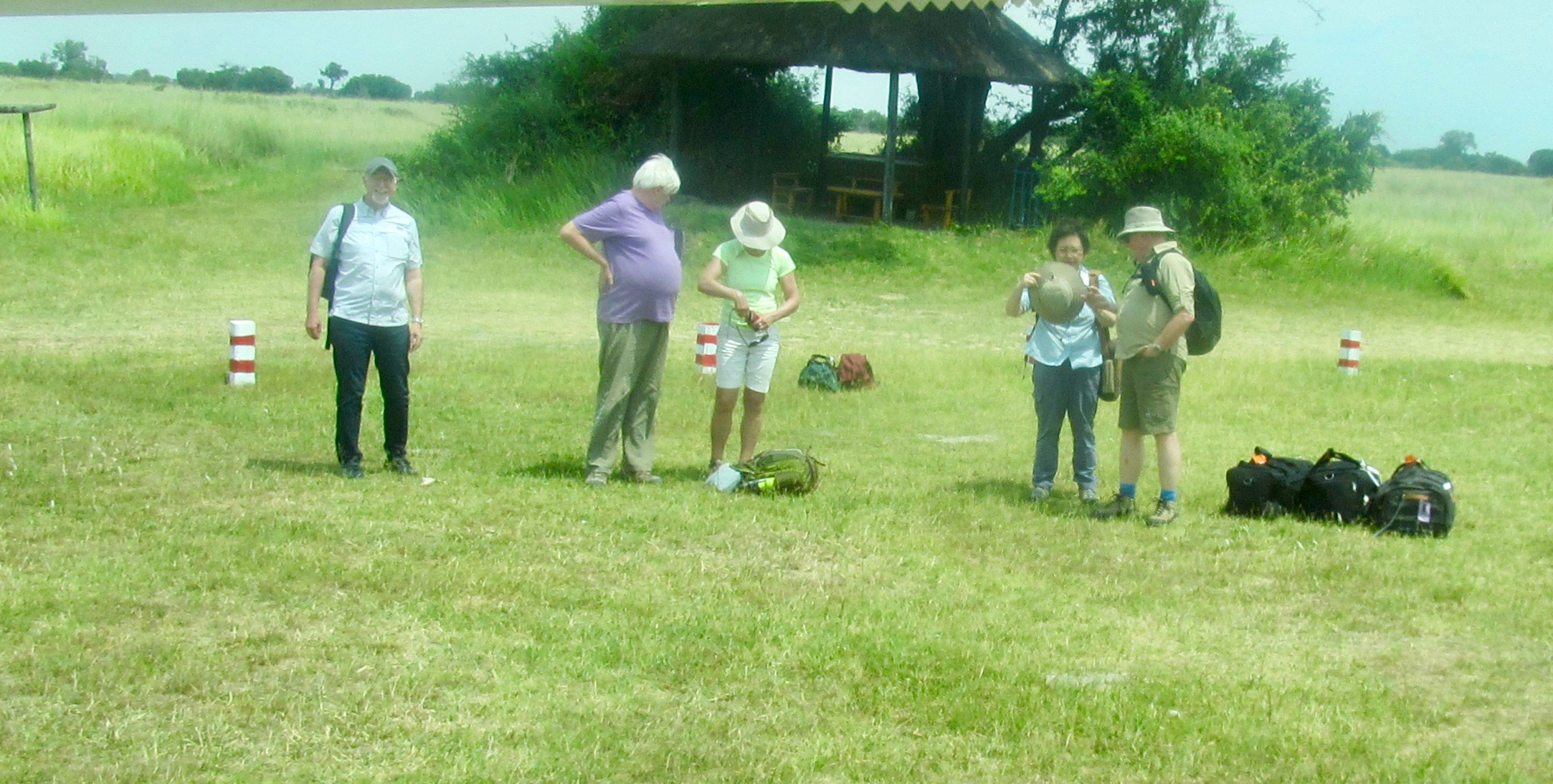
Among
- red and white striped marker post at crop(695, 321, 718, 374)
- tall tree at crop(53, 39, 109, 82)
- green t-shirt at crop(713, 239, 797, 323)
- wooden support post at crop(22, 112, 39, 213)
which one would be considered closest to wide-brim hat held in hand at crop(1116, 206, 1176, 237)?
green t-shirt at crop(713, 239, 797, 323)

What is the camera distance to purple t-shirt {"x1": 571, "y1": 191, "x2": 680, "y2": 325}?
9086 millimetres

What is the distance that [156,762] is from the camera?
4.84m

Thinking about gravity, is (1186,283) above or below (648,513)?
above

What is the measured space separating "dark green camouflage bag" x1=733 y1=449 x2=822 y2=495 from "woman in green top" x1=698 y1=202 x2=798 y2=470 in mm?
365

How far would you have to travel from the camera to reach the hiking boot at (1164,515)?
879cm

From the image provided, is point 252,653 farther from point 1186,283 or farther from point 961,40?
point 961,40

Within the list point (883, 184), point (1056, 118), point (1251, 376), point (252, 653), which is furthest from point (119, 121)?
point (252, 653)

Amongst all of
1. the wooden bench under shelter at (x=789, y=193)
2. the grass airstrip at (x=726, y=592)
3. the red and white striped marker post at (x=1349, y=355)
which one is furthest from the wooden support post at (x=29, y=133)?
the red and white striped marker post at (x=1349, y=355)

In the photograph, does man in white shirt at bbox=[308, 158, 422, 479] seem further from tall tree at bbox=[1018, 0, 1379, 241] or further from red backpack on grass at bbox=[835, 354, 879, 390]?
tall tree at bbox=[1018, 0, 1379, 241]

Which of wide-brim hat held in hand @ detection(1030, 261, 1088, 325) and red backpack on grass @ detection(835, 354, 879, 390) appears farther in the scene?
red backpack on grass @ detection(835, 354, 879, 390)

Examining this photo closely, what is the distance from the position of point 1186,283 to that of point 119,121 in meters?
34.0

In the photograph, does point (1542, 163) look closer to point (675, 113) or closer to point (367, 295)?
point (675, 113)

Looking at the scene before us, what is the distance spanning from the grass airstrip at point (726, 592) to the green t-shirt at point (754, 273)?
1126mm

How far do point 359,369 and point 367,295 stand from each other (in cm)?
43
